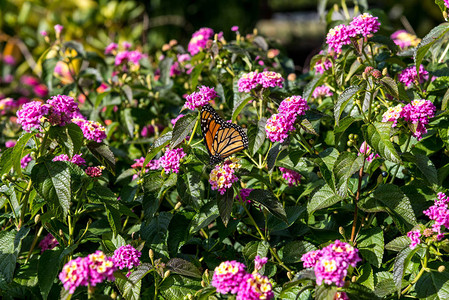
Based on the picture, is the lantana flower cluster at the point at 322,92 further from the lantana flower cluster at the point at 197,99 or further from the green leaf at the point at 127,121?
the green leaf at the point at 127,121

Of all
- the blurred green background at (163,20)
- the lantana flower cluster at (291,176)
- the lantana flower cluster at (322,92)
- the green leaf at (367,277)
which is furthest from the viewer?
the blurred green background at (163,20)

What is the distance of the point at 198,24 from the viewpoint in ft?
27.9

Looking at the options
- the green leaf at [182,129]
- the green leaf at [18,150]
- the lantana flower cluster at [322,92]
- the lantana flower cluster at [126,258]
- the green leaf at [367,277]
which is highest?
the green leaf at [18,150]

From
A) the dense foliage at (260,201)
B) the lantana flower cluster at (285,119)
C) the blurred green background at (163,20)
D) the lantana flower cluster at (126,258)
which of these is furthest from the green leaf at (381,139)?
the blurred green background at (163,20)

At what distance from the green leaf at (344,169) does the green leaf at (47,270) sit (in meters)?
0.93

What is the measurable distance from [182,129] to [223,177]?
246mm

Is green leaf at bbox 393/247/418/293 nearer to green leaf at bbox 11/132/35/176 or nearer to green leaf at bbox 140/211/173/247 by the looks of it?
green leaf at bbox 140/211/173/247

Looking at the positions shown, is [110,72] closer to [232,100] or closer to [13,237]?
[232,100]

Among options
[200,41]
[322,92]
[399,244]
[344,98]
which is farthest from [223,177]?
[200,41]

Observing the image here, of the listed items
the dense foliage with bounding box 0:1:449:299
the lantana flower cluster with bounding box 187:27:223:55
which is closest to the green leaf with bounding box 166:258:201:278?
the dense foliage with bounding box 0:1:449:299

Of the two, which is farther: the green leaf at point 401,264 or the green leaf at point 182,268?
the green leaf at point 182,268

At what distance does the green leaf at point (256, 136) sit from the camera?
1716mm

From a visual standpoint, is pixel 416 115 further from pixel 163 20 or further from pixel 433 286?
pixel 163 20

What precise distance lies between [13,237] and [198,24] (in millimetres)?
7224
